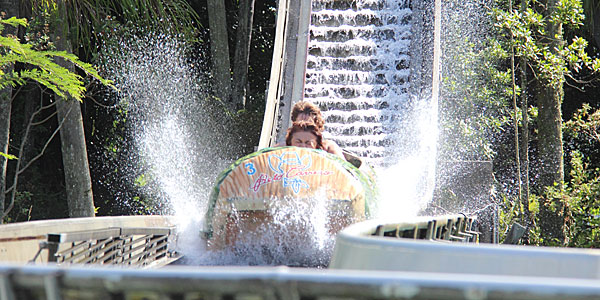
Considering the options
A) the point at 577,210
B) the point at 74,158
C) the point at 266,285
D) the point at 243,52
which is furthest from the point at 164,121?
the point at 266,285

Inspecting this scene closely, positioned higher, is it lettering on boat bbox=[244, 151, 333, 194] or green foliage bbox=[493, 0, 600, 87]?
green foliage bbox=[493, 0, 600, 87]

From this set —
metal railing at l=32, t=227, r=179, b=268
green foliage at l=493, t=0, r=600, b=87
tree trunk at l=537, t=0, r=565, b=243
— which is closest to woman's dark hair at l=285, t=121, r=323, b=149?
metal railing at l=32, t=227, r=179, b=268

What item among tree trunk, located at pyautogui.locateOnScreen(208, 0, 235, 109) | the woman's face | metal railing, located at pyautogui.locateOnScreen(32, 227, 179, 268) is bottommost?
metal railing, located at pyautogui.locateOnScreen(32, 227, 179, 268)

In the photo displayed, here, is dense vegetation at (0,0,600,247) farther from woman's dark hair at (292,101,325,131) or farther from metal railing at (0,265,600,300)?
metal railing at (0,265,600,300)

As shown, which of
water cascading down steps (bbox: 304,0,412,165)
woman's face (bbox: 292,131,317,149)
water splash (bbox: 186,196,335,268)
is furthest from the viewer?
water cascading down steps (bbox: 304,0,412,165)

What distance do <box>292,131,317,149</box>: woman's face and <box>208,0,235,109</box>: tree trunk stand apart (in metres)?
7.31

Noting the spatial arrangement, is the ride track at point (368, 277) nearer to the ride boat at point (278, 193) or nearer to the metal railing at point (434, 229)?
the metal railing at point (434, 229)

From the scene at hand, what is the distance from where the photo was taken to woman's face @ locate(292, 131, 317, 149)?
5684mm

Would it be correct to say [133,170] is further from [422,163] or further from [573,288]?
[573,288]

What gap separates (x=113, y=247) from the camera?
420 centimetres

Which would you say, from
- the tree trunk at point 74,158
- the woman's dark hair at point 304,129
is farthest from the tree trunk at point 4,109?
the woman's dark hair at point 304,129

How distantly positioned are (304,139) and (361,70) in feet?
14.0

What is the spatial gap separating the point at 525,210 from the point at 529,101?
15.7 feet

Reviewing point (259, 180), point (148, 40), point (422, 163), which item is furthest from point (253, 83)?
point (259, 180)
